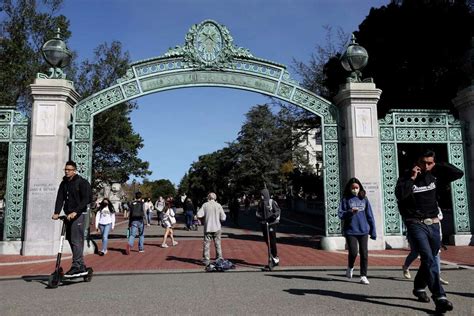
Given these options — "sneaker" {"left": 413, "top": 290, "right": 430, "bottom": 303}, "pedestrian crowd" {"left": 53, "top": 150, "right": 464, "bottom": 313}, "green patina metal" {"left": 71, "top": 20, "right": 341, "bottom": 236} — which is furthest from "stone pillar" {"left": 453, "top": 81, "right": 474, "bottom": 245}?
"sneaker" {"left": 413, "top": 290, "right": 430, "bottom": 303}

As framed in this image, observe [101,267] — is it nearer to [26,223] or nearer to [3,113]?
[26,223]

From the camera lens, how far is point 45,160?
10.9m

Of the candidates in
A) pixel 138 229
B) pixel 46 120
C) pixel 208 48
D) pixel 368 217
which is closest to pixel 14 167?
pixel 46 120

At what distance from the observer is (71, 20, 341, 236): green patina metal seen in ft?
39.8

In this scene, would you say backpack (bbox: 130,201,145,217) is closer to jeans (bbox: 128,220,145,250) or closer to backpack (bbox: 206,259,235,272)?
jeans (bbox: 128,220,145,250)

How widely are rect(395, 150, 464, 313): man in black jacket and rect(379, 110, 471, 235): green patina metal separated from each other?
673 centimetres

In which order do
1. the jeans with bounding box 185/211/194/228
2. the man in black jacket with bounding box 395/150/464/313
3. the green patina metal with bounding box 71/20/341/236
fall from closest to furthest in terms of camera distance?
the man in black jacket with bounding box 395/150/464/313, the green patina metal with bounding box 71/20/341/236, the jeans with bounding box 185/211/194/228

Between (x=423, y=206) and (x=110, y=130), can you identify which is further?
(x=110, y=130)

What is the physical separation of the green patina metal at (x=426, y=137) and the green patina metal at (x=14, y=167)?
9.64 m

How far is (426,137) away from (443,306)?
8646 mm

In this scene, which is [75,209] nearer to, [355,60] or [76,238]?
[76,238]

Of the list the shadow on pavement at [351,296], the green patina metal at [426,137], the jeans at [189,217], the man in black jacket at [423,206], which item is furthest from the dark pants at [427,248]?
the jeans at [189,217]

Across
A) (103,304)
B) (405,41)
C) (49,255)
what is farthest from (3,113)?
(405,41)

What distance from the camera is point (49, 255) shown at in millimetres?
10578
